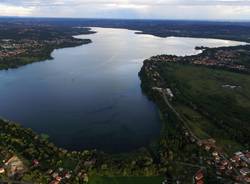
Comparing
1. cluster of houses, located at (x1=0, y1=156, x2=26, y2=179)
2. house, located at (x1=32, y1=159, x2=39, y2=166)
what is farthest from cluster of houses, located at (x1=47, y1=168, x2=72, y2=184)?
cluster of houses, located at (x1=0, y1=156, x2=26, y2=179)

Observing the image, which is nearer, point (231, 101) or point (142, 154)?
point (142, 154)

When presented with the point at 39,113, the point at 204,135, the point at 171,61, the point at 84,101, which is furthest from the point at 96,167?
the point at 171,61

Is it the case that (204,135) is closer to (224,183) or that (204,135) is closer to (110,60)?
(224,183)

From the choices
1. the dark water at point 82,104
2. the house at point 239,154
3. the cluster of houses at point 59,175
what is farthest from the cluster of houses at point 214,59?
the cluster of houses at point 59,175

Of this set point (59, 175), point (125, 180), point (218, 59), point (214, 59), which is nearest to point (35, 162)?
point (59, 175)

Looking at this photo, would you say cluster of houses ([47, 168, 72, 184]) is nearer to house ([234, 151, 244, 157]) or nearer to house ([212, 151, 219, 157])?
house ([212, 151, 219, 157])

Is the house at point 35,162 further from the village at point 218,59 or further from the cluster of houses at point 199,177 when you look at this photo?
the village at point 218,59

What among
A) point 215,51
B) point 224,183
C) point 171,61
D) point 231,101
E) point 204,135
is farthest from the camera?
point 215,51

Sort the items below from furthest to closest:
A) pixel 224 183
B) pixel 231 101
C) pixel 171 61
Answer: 1. pixel 171 61
2. pixel 231 101
3. pixel 224 183
